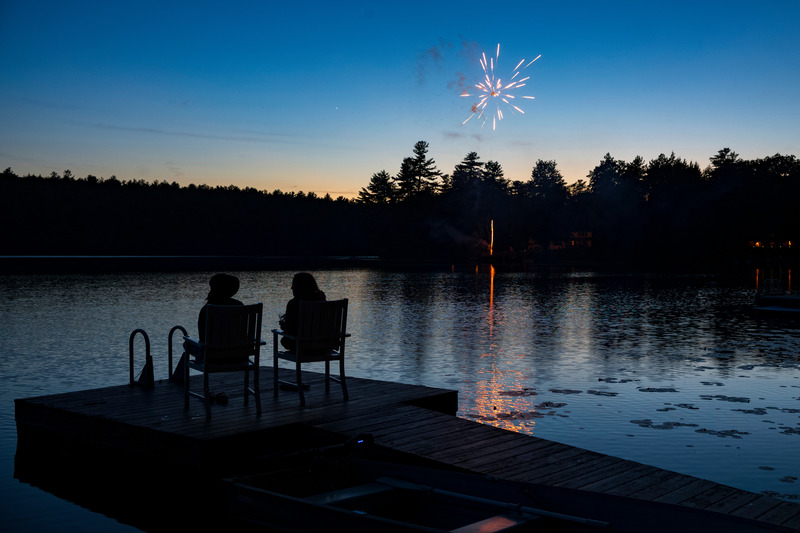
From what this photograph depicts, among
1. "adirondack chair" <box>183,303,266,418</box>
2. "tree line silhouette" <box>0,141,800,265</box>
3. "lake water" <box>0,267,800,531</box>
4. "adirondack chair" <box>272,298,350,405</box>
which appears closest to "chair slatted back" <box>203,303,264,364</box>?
"adirondack chair" <box>183,303,266,418</box>

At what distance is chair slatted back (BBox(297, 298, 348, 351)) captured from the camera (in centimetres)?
880

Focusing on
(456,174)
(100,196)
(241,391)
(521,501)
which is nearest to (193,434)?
(241,391)

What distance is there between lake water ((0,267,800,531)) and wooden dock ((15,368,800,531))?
30.0 inches

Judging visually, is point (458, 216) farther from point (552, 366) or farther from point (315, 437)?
point (315, 437)

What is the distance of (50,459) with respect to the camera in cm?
917

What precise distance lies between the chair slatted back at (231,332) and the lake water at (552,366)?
207 centimetres

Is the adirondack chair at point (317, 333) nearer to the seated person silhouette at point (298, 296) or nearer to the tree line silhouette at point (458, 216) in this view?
the seated person silhouette at point (298, 296)

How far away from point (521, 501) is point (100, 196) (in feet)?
537

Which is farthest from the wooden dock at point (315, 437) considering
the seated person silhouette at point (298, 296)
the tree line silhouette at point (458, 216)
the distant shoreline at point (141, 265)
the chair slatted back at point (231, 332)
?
the tree line silhouette at point (458, 216)

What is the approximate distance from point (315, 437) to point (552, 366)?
8.95m

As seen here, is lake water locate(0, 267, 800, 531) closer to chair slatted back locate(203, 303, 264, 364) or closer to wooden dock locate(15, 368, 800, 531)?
wooden dock locate(15, 368, 800, 531)

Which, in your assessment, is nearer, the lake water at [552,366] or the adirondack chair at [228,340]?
the adirondack chair at [228,340]

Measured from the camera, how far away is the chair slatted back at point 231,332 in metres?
8.20

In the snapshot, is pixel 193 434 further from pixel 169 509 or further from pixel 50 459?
pixel 50 459
